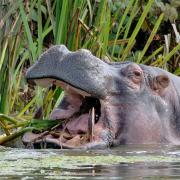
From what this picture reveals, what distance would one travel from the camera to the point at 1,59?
589cm

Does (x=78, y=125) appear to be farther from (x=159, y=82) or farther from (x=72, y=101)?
(x=159, y=82)

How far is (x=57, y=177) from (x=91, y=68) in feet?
5.37

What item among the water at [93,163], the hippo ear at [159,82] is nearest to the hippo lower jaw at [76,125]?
the water at [93,163]

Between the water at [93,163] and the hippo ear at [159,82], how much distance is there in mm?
556

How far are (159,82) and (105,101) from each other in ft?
1.58

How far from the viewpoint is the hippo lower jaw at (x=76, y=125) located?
4707 millimetres

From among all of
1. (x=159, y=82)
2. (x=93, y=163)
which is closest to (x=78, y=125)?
(x=159, y=82)

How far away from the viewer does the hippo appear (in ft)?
15.4

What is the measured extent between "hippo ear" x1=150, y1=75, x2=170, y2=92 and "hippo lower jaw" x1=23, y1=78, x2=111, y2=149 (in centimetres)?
42

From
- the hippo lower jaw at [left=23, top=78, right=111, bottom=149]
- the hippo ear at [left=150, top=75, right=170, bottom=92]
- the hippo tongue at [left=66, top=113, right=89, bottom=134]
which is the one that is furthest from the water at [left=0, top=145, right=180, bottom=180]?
the hippo ear at [left=150, top=75, right=170, bottom=92]

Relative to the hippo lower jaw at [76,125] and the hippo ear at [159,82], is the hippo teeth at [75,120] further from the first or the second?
the hippo ear at [159,82]

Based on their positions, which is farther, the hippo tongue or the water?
the hippo tongue

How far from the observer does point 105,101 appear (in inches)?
192

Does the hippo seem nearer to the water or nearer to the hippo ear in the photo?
the hippo ear
